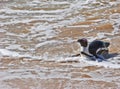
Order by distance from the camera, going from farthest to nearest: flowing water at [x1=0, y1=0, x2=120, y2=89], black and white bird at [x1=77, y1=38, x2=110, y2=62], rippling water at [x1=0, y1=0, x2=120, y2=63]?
rippling water at [x1=0, y1=0, x2=120, y2=63] < black and white bird at [x1=77, y1=38, x2=110, y2=62] < flowing water at [x1=0, y1=0, x2=120, y2=89]

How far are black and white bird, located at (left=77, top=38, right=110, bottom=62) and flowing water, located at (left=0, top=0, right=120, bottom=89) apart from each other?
175 millimetres

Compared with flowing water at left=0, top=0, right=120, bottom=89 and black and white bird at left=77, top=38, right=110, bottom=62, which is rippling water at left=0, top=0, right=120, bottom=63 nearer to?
flowing water at left=0, top=0, right=120, bottom=89

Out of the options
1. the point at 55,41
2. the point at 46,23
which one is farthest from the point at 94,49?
the point at 46,23

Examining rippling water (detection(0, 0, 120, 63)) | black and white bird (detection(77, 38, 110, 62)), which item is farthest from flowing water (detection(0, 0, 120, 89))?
black and white bird (detection(77, 38, 110, 62))

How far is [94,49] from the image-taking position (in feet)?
27.6

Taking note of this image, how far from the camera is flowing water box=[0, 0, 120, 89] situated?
24.4 ft

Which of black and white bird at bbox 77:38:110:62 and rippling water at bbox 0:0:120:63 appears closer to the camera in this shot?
black and white bird at bbox 77:38:110:62

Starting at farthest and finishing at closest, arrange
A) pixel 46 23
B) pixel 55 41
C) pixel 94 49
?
1. pixel 46 23
2. pixel 55 41
3. pixel 94 49

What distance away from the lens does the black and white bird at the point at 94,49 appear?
27.6 ft

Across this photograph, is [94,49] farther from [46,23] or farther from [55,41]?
[46,23]

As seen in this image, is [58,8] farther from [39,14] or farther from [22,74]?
[22,74]

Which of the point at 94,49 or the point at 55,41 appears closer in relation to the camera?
the point at 94,49

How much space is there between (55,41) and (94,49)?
6.46 ft

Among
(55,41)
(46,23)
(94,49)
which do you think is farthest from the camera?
(46,23)
